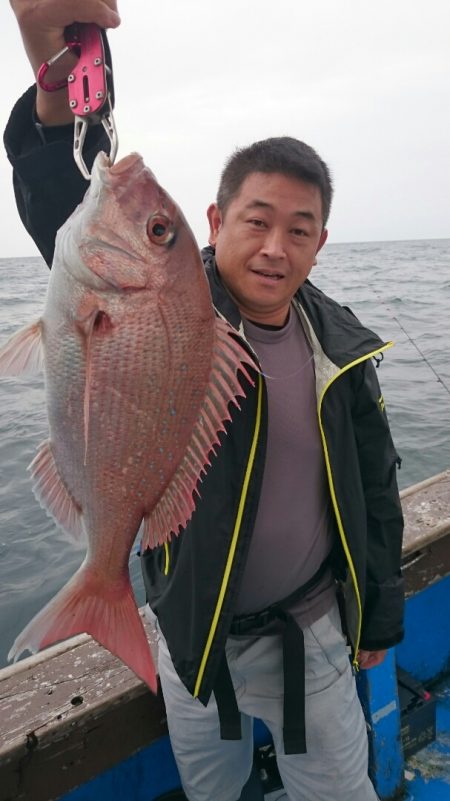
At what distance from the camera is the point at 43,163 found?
5.39 feet

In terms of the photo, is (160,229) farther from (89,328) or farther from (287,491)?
(287,491)

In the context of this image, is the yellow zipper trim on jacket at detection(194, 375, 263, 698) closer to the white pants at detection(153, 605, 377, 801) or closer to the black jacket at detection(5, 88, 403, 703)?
the black jacket at detection(5, 88, 403, 703)

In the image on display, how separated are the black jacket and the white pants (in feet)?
0.53

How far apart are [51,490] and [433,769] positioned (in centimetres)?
255

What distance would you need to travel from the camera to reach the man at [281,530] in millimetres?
1819

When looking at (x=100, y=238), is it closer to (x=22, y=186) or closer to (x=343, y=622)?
(x=22, y=186)

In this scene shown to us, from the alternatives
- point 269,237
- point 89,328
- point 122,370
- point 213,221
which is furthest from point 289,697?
point 213,221

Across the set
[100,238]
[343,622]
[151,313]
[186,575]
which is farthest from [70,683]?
[100,238]

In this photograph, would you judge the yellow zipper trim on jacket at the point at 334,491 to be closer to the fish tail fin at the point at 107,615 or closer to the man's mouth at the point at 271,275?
the man's mouth at the point at 271,275

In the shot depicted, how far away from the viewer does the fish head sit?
1398mm

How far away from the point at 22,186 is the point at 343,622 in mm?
1828

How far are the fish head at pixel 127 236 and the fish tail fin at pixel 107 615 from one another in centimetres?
75

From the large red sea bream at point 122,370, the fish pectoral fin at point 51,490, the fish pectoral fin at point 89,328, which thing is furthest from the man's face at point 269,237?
the fish pectoral fin at point 51,490

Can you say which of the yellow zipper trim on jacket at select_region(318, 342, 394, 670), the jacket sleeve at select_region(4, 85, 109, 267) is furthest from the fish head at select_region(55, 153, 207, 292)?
the yellow zipper trim on jacket at select_region(318, 342, 394, 670)
